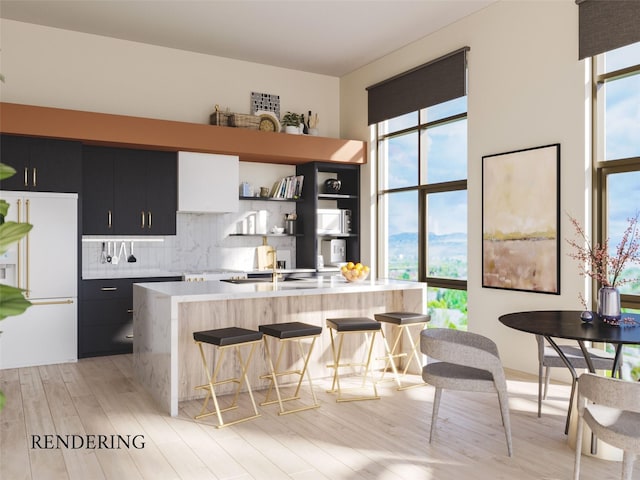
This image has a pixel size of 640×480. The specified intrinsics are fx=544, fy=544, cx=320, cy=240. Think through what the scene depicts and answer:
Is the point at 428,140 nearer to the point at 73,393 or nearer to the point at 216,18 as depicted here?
the point at 216,18

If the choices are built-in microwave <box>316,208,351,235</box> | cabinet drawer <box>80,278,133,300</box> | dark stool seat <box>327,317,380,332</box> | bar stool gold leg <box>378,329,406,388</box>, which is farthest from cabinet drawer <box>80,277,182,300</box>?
bar stool gold leg <box>378,329,406,388</box>

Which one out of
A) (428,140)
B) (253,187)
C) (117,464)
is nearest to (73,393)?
(117,464)

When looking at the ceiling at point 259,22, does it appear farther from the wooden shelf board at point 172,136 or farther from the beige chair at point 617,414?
the beige chair at point 617,414

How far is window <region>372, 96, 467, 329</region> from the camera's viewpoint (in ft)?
19.6

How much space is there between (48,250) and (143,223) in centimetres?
109

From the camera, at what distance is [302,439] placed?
135 inches

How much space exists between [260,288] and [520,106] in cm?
300

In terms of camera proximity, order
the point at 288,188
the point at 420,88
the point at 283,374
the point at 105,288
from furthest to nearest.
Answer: the point at 288,188 → the point at 420,88 → the point at 105,288 → the point at 283,374

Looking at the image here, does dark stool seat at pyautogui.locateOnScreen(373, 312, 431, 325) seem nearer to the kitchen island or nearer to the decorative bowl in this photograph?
the kitchen island

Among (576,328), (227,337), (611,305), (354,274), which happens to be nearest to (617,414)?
(576,328)

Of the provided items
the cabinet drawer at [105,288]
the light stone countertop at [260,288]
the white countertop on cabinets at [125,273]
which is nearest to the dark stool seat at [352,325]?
the light stone countertop at [260,288]

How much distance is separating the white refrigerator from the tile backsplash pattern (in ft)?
1.89

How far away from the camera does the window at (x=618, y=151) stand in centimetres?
435

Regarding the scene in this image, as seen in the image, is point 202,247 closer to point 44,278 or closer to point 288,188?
point 288,188
